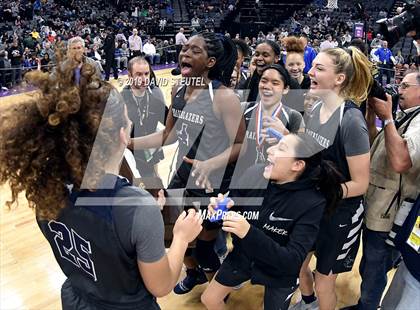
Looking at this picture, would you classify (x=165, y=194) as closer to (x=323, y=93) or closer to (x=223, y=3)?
(x=323, y=93)

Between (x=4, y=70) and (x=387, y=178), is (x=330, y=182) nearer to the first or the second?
(x=387, y=178)

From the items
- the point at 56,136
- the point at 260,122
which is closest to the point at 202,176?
the point at 260,122

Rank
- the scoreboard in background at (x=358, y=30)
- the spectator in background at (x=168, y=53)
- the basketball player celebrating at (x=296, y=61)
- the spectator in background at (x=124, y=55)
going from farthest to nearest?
the spectator in background at (x=168, y=53), the spectator in background at (x=124, y=55), the scoreboard in background at (x=358, y=30), the basketball player celebrating at (x=296, y=61)

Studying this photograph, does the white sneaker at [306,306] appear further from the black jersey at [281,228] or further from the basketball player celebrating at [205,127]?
the black jersey at [281,228]

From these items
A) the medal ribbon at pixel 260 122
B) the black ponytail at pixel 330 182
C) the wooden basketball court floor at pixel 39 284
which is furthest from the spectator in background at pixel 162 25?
the black ponytail at pixel 330 182

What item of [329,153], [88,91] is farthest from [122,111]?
[329,153]

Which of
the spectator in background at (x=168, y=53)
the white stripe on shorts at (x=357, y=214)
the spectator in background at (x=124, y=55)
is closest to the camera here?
the white stripe on shorts at (x=357, y=214)

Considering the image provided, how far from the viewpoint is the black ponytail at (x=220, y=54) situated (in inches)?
101

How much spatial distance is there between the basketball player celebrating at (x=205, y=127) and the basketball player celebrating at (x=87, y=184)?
1.10m

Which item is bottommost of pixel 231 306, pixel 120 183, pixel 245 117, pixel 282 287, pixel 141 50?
pixel 141 50

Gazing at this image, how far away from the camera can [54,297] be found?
2.68m

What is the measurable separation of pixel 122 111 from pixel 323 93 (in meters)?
1.20

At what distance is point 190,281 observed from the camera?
2.74 metres

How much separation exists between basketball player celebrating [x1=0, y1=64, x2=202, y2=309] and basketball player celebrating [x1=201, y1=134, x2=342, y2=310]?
451 mm
